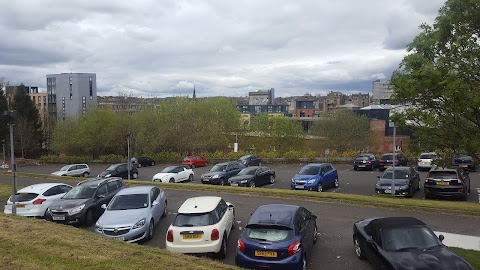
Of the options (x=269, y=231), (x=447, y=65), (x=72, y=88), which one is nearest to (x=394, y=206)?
(x=447, y=65)

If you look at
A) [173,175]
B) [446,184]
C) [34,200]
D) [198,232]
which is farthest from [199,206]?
[173,175]

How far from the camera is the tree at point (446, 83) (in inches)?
462

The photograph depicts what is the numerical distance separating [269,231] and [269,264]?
2.47 feet

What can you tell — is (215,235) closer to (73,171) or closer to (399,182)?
(399,182)

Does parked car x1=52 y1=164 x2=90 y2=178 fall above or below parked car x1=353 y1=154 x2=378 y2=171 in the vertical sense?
below

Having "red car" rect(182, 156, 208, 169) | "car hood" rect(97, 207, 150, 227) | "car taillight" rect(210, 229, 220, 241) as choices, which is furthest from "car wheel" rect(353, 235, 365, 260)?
"red car" rect(182, 156, 208, 169)

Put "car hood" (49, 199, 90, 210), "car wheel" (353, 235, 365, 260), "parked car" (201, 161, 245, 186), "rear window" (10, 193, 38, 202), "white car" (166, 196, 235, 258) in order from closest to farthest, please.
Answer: "car wheel" (353, 235, 365, 260) < "white car" (166, 196, 235, 258) < "car hood" (49, 199, 90, 210) < "rear window" (10, 193, 38, 202) < "parked car" (201, 161, 245, 186)

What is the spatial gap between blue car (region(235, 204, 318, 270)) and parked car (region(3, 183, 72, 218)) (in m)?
10.6

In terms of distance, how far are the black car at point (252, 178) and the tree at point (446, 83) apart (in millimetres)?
11300

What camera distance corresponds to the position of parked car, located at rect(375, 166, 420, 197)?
1856 cm

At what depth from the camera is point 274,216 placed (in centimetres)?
974

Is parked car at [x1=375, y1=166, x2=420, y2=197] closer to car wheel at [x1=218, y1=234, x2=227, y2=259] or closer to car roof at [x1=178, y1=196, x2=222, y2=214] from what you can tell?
car roof at [x1=178, y1=196, x2=222, y2=214]

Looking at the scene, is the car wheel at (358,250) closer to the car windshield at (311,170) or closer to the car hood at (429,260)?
the car hood at (429,260)

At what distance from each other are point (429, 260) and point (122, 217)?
846cm
